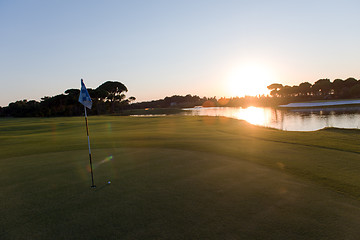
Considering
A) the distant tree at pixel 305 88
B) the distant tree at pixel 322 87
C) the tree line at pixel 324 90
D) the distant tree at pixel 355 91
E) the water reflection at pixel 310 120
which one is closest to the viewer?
the water reflection at pixel 310 120

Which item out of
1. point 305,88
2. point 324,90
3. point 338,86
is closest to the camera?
point 338,86

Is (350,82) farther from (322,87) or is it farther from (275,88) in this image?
(275,88)

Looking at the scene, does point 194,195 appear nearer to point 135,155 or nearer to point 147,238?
point 147,238

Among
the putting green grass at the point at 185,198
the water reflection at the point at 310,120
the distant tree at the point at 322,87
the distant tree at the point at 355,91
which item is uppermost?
the distant tree at the point at 322,87

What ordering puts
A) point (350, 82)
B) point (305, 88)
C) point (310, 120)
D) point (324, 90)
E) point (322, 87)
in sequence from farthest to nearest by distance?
point (305, 88) < point (324, 90) < point (322, 87) < point (350, 82) < point (310, 120)

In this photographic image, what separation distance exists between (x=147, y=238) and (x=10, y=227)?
2786mm

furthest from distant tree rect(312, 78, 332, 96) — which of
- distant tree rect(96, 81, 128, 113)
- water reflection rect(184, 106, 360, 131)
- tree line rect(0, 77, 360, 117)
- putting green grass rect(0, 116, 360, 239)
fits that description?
putting green grass rect(0, 116, 360, 239)

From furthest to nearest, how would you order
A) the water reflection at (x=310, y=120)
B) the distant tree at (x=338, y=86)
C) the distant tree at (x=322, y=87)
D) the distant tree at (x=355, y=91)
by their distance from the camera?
the distant tree at (x=322, y=87), the distant tree at (x=338, y=86), the distant tree at (x=355, y=91), the water reflection at (x=310, y=120)

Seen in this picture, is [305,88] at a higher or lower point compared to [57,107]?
higher

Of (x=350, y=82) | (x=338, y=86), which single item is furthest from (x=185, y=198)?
(x=338, y=86)

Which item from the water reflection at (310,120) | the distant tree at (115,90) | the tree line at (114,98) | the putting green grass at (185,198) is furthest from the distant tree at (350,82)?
the putting green grass at (185,198)

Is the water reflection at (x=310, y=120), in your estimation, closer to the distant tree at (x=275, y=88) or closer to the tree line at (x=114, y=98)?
the tree line at (x=114, y=98)

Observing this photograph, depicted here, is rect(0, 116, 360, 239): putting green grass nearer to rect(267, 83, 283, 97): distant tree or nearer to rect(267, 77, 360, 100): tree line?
rect(267, 77, 360, 100): tree line

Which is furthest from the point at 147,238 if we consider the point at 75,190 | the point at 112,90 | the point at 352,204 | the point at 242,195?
the point at 112,90
